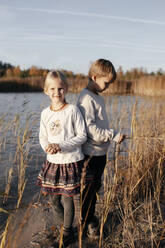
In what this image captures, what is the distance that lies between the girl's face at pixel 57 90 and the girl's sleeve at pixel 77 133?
139mm

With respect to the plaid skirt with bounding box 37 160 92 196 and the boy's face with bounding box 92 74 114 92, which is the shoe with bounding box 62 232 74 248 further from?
the boy's face with bounding box 92 74 114 92

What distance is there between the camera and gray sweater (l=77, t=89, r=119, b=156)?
160cm

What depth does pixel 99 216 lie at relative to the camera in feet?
6.69

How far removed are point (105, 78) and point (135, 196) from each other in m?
1.28

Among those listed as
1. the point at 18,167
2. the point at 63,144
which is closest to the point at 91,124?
the point at 63,144

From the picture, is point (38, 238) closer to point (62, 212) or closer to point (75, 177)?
point (62, 212)

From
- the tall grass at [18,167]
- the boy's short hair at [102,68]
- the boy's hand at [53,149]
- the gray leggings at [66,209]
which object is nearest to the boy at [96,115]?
the boy's short hair at [102,68]

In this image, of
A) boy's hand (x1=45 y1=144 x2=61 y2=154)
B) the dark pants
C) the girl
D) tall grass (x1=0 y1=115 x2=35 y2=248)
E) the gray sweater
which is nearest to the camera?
tall grass (x1=0 y1=115 x2=35 y2=248)

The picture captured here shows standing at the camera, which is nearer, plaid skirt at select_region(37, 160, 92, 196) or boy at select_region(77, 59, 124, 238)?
plaid skirt at select_region(37, 160, 92, 196)

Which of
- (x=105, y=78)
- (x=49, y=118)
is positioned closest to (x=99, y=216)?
(x=49, y=118)

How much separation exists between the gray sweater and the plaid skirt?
0.18m

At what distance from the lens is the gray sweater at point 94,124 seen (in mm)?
1603

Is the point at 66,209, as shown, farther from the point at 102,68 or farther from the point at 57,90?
the point at 102,68

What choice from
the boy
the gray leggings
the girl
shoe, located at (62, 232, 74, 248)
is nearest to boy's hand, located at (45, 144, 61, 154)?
the girl
